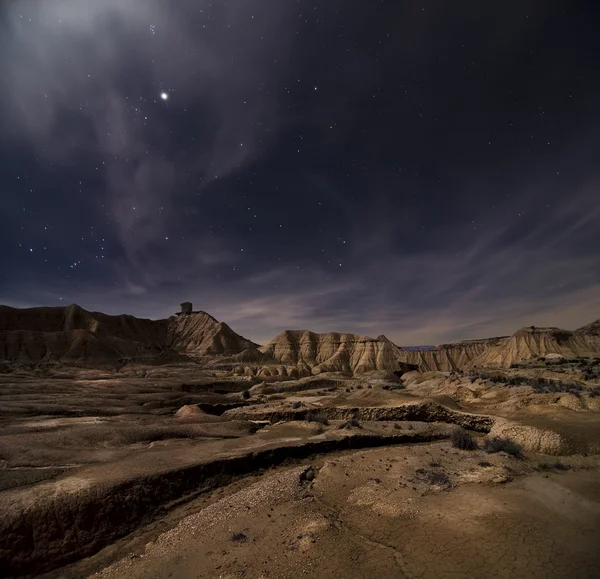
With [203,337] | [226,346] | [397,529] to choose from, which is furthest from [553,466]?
[203,337]

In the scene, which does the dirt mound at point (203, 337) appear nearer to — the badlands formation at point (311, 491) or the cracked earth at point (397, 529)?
the badlands formation at point (311, 491)

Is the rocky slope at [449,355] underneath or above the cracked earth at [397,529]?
above

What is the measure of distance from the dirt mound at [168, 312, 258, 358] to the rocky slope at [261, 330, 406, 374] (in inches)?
377

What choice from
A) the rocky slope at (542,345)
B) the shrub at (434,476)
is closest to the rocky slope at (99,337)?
the rocky slope at (542,345)

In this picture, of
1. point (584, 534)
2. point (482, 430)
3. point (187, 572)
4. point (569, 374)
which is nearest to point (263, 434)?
point (187, 572)

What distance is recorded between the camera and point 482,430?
17797 millimetres

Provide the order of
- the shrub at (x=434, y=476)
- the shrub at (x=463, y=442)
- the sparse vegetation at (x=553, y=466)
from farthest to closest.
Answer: the shrub at (x=463, y=442)
the sparse vegetation at (x=553, y=466)
the shrub at (x=434, y=476)

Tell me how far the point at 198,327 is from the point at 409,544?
390ft

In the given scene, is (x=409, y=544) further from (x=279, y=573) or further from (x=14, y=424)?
(x=14, y=424)

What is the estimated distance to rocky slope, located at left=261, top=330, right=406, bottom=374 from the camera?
8256 cm

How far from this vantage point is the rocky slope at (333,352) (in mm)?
82562

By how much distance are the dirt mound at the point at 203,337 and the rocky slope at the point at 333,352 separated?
9.57 meters

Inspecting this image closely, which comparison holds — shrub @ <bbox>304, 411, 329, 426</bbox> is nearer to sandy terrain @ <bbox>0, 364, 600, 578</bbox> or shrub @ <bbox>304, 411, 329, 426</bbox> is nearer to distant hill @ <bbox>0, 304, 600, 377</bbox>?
sandy terrain @ <bbox>0, 364, 600, 578</bbox>

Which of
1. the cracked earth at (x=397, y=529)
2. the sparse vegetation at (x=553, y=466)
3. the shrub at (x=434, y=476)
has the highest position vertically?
the sparse vegetation at (x=553, y=466)
